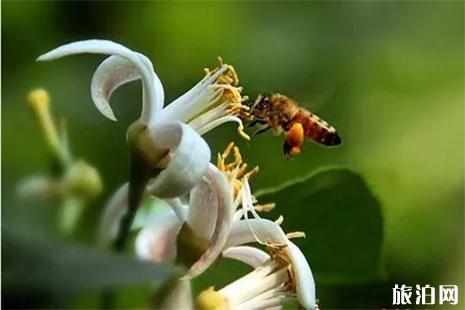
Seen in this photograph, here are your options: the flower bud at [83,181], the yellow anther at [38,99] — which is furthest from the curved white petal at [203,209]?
the yellow anther at [38,99]

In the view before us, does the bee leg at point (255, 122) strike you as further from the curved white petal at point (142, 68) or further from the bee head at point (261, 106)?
the curved white petal at point (142, 68)

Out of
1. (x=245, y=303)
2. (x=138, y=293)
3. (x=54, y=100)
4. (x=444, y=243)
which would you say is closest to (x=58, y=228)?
(x=138, y=293)

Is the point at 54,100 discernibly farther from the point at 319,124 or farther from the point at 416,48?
the point at 416,48

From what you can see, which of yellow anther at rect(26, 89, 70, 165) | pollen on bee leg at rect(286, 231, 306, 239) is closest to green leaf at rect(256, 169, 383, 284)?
pollen on bee leg at rect(286, 231, 306, 239)

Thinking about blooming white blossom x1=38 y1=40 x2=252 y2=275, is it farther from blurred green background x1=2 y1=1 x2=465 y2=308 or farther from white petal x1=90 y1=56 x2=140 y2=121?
blurred green background x1=2 y1=1 x2=465 y2=308

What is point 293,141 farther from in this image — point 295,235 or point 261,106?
point 295,235

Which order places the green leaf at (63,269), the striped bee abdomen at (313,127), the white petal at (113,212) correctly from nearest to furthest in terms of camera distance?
the green leaf at (63,269) < the white petal at (113,212) < the striped bee abdomen at (313,127)

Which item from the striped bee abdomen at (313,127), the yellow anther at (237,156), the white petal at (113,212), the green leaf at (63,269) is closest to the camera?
the green leaf at (63,269)
